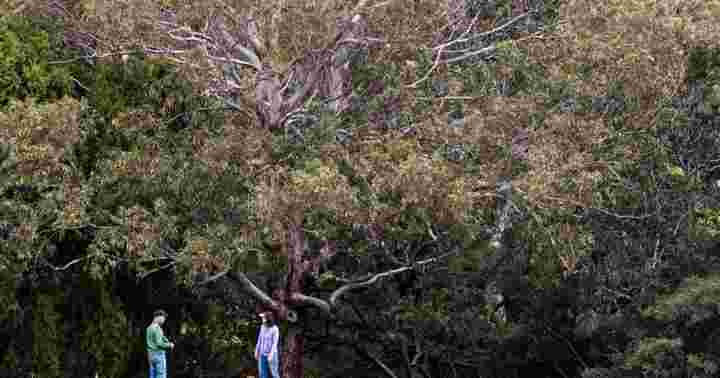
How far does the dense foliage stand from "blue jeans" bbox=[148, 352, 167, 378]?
151cm

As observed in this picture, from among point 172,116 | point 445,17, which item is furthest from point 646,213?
point 172,116

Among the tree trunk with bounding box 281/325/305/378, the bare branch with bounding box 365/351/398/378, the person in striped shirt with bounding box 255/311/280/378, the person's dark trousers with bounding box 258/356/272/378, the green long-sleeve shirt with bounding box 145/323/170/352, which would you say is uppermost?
the green long-sleeve shirt with bounding box 145/323/170/352

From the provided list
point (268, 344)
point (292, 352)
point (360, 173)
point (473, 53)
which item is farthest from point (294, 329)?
point (473, 53)

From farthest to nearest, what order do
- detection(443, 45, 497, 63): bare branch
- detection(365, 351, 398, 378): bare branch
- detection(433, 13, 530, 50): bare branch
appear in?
detection(365, 351, 398, 378): bare branch
detection(443, 45, 497, 63): bare branch
detection(433, 13, 530, 50): bare branch

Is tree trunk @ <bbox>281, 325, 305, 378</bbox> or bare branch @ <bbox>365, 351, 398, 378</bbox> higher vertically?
tree trunk @ <bbox>281, 325, 305, 378</bbox>

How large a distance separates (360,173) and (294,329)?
3.72 m

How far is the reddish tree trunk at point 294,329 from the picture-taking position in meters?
16.2

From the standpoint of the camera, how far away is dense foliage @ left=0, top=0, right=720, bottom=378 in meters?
13.7

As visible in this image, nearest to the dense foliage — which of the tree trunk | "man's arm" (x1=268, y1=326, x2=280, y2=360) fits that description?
the tree trunk


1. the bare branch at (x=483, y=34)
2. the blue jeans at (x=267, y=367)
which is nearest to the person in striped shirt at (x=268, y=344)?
the blue jeans at (x=267, y=367)

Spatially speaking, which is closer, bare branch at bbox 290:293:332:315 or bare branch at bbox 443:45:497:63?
bare branch at bbox 290:293:332:315

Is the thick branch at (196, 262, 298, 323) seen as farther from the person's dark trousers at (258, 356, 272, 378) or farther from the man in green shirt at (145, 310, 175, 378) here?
the man in green shirt at (145, 310, 175, 378)

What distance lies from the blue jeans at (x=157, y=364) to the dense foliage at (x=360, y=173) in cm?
151

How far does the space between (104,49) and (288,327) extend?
524 centimetres
